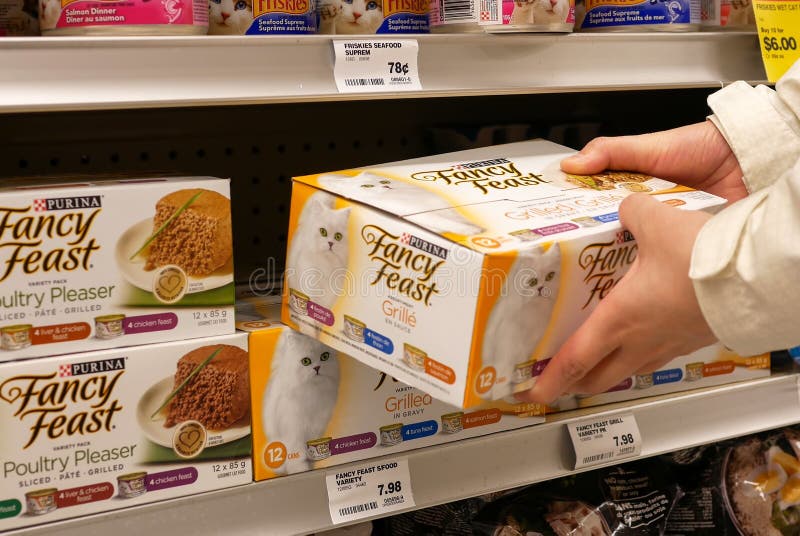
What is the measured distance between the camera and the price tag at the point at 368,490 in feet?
3.59

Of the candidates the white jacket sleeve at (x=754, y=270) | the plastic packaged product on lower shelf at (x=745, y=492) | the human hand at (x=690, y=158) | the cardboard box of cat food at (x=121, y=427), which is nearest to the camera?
the white jacket sleeve at (x=754, y=270)

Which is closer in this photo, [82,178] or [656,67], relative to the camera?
[82,178]

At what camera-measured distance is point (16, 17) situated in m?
1.11

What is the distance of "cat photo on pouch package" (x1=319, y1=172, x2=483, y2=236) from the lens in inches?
35.4

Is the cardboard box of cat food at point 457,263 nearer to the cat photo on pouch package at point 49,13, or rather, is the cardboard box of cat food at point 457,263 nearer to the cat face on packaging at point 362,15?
the cat face on packaging at point 362,15

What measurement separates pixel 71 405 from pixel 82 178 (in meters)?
0.28

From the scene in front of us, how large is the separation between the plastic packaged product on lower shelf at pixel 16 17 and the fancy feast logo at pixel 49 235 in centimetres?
31

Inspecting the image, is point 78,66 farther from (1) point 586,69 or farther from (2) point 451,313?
(1) point 586,69

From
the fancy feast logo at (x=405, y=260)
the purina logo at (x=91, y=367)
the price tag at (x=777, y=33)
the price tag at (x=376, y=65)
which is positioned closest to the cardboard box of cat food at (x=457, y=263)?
the fancy feast logo at (x=405, y=260)

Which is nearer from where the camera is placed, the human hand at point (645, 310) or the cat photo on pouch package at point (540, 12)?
the human hand at point (645, 310)

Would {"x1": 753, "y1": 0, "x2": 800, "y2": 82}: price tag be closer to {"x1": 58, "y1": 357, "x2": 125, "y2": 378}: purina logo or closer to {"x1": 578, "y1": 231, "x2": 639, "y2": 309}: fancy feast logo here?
{"x1": 578, "y1": 231, "x2": 639, "y2": 309}: fancy feast logo

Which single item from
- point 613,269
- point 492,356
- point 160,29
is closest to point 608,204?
point 613,269

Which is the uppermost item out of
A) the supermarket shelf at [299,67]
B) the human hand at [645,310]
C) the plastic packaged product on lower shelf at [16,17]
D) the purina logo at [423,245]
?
the plastic packaged product on lower shelf at [16,17]

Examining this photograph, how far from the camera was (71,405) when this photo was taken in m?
0.97
